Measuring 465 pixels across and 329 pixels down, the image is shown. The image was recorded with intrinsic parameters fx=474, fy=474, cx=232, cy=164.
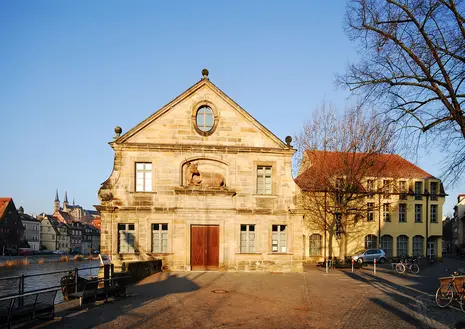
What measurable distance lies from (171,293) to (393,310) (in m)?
7.49

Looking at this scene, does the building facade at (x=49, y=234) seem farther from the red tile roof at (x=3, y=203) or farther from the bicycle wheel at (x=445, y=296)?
the bicycle wheel at (x=445, y=296)

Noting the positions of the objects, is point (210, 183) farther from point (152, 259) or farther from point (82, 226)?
point (82, 226)

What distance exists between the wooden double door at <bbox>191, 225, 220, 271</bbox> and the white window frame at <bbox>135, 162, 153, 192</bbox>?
336cm

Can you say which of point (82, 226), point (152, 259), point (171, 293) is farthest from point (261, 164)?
point (82, 226)

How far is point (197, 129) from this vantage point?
87.9ft

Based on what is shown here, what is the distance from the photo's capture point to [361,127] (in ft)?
121

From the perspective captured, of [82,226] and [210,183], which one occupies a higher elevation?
[210,183]

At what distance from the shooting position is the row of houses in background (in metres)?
91.5

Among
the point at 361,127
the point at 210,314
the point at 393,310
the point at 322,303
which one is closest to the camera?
the point at 210,314

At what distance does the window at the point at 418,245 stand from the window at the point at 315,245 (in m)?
10.8

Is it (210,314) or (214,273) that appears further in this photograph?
(214,273)

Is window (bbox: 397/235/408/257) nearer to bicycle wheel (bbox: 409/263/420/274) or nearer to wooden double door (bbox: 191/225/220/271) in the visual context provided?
bicycle wheel (bbox: 409/263/420/274)

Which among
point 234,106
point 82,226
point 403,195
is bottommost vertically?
point 82,226

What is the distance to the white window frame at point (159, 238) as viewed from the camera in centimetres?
2578
